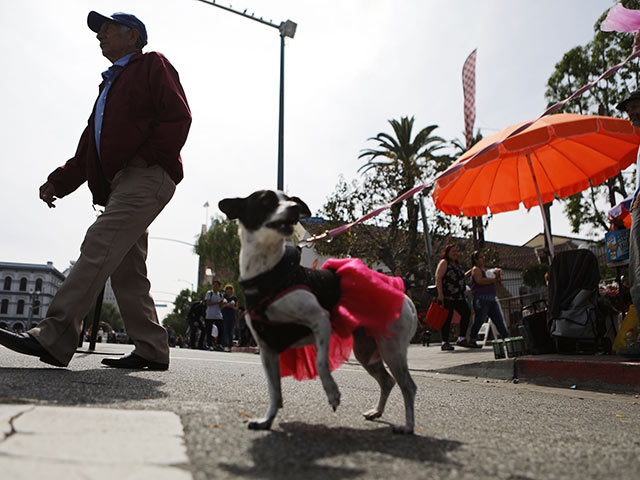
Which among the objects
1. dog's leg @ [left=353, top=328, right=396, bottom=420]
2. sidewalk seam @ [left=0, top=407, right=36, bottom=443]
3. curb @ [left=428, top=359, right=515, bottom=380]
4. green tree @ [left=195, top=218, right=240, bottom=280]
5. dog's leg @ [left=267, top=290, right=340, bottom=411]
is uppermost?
green tree @ [left=195, top=218, right=240, bottom=280]

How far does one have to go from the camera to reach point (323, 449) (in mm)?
1817

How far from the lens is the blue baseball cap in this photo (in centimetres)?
395

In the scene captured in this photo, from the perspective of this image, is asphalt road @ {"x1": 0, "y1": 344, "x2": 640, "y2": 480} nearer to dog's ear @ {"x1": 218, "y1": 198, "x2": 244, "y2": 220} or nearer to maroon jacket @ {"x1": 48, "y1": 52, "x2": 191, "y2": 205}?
dog's ear @ {"x1": 218, "y1": 198, "x2": 244, "y2": 220}

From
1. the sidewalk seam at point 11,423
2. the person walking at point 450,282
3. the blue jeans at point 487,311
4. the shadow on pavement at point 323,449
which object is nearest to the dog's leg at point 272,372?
the shadow on pavement at point 323,449

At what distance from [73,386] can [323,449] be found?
5.52ft

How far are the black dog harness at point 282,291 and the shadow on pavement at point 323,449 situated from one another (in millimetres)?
399

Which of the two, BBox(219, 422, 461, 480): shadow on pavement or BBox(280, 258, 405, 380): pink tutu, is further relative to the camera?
BBox(280, 258, 405, 380): pink tutu

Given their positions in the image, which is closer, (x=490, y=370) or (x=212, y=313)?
(x=490, y=370)

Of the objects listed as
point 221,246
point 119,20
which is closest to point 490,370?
point 119,20

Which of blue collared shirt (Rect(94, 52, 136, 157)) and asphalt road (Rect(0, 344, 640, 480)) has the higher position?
blue collared shirt (Rect(94, 52, 136, 157))

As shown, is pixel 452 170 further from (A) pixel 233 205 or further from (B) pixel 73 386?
(B) pixel 73 386

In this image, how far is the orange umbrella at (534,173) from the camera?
24.2ft

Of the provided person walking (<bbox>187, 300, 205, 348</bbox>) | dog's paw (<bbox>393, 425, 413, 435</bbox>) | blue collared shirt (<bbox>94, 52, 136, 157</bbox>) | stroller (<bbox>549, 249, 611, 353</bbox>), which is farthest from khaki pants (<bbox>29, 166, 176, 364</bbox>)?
person walking (<bbox>187, 300, 205, 348</bbox>)

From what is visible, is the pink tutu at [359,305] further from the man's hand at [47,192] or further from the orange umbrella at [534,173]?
the orange umbrella at [534,173]
